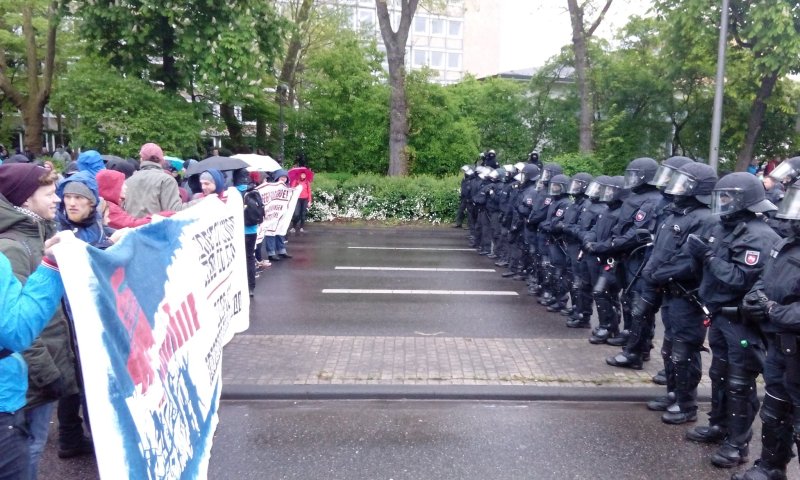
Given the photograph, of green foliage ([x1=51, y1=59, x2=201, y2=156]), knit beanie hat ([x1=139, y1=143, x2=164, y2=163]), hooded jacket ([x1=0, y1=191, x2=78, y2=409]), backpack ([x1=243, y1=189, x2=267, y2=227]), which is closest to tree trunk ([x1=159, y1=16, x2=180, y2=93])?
green foliage ([x1=51, y1=59, x2=201, y2=156])

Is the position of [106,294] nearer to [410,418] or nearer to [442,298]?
[410,418]

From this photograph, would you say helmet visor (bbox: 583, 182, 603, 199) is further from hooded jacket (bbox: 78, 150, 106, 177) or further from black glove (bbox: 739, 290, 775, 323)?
hooded jacket (bbox: 78, 150, 106, 177)

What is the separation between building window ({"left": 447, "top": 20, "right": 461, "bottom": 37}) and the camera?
253ft

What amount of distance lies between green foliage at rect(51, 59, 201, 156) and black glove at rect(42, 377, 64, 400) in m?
13.8

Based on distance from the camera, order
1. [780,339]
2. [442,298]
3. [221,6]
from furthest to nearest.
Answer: [221,6]
[442,298]
[780,339]

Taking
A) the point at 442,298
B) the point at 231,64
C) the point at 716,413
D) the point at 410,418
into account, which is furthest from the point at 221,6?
the point at 716,413

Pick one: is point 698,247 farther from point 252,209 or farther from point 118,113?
point 118,113

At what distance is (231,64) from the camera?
1588 cm

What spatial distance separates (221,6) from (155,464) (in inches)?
604

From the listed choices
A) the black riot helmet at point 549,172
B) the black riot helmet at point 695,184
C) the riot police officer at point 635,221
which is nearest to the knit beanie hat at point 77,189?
the black riot helmet at point 695,184

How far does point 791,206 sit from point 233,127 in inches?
876

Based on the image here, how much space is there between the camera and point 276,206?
38.5 feet

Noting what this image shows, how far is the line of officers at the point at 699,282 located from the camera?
3.89 metres

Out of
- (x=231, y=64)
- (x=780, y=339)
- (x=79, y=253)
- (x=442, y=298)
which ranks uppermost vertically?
(x=231, y=64)
